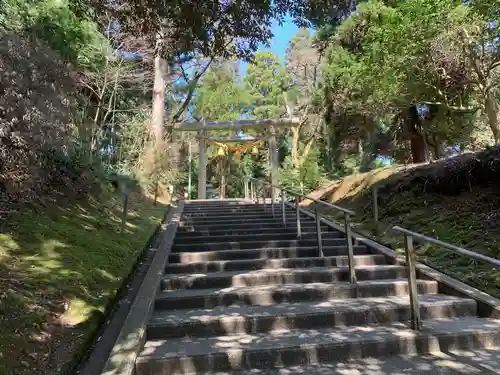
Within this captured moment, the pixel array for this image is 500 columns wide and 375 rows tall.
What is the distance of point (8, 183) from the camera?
392 cm

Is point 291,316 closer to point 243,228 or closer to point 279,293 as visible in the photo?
point 279,293

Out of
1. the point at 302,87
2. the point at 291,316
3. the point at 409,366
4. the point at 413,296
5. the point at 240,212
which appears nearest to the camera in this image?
the point at 409,366

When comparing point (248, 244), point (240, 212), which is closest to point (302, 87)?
point (240, 212)

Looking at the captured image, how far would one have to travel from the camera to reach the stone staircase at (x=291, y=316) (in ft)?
8.91

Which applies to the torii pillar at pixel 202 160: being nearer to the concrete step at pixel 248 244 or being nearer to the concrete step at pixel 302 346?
the concrete step at pixel 248 244

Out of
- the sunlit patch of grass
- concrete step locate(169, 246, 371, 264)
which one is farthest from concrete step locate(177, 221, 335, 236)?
the sunlit patch of grass

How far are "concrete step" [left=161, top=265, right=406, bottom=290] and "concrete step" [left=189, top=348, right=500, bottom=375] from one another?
1505 millimetres

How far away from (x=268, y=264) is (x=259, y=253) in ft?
1.32

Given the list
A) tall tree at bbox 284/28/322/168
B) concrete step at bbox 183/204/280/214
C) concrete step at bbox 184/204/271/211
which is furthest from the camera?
tall tree at bbox 284/28/322/168

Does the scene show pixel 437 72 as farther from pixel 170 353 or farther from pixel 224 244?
pixel 170 353

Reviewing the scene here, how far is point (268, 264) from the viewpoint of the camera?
15.5 ft

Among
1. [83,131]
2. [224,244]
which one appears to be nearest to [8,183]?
[224,244]

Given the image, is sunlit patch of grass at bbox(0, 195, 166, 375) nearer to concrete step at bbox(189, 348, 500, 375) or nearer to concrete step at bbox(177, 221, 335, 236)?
concrete step at bbox(189, 348, 500, 375)

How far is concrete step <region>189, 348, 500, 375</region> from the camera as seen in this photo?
257 centimetres
